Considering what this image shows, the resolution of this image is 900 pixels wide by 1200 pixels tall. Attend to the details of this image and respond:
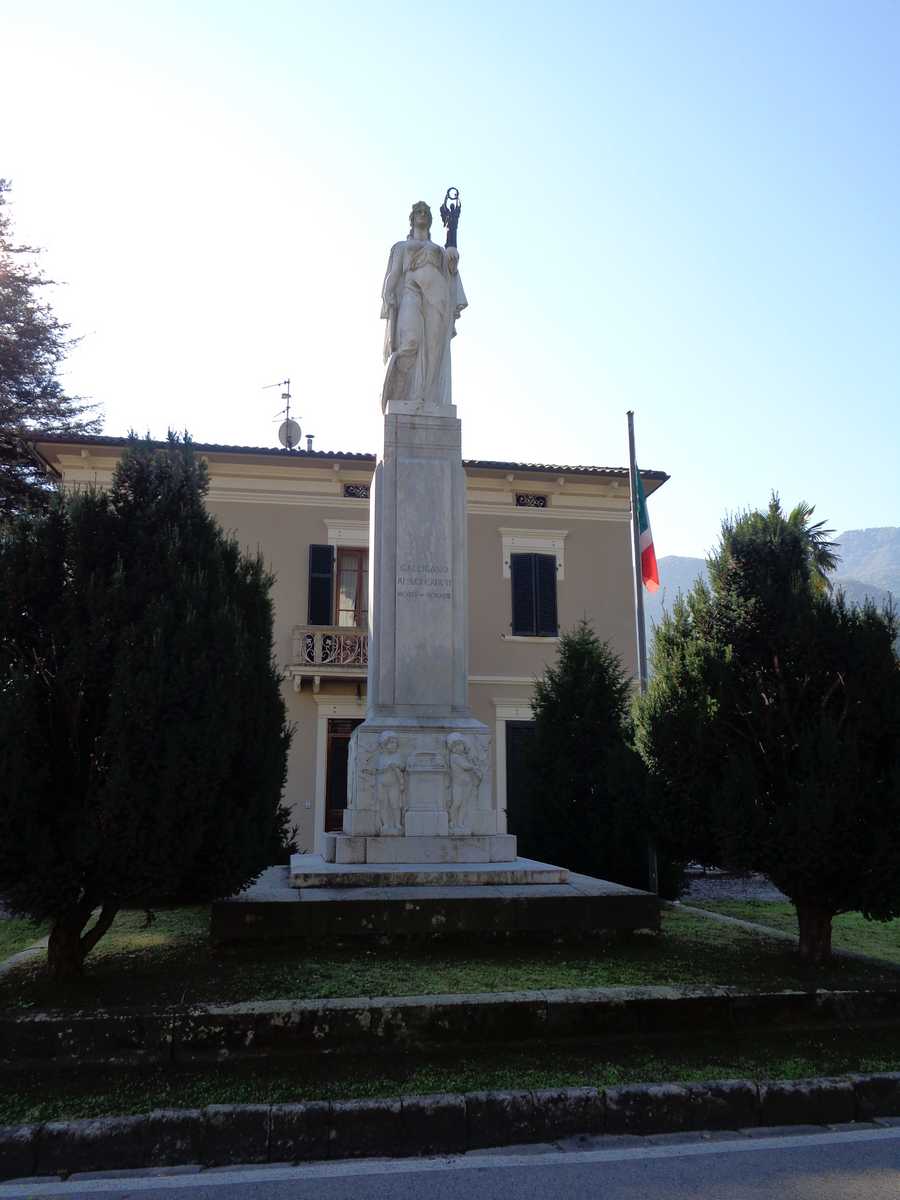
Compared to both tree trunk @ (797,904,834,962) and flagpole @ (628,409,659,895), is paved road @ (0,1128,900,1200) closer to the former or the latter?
tree trunk @ (797,904,834,962)

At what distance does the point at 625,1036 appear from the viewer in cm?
497

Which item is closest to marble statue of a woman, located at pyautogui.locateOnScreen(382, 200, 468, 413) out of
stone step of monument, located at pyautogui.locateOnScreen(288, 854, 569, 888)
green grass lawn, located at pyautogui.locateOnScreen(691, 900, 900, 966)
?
stone step of monument, located at pyautogui.locateOnScreen(288, 854, 569, 888)

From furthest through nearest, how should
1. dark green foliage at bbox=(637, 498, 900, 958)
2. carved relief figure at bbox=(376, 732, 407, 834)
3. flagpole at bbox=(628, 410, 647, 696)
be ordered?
flagpole at bbox=(628, 410, 647, 696), carved relief figure at bbox=(376, 732, 407, 834), dark green foliage at bbox=(637, 498, 900, 958)

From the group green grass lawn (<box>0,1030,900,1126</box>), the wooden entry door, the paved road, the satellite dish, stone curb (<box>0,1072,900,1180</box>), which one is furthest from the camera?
the satellite dish

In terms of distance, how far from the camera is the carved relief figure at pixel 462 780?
8623 mm

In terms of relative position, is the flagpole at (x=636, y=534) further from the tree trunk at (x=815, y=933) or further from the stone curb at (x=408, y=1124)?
the stone curb at (x=408, y=1124)

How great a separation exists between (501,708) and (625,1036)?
48.7 ft

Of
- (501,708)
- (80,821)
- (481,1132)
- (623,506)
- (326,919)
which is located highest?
(623,506)

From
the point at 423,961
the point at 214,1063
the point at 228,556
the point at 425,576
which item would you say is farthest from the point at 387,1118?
the point at 425,576

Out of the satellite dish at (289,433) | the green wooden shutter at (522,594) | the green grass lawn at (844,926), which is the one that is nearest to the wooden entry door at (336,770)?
the green wooden shutter at (522,594)

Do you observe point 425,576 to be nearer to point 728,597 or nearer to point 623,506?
point 728,597

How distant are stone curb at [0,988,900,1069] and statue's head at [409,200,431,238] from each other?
338 inches

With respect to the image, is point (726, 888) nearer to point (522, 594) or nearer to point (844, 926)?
point (844, 926)

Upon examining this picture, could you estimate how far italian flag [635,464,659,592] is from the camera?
13906 mm
